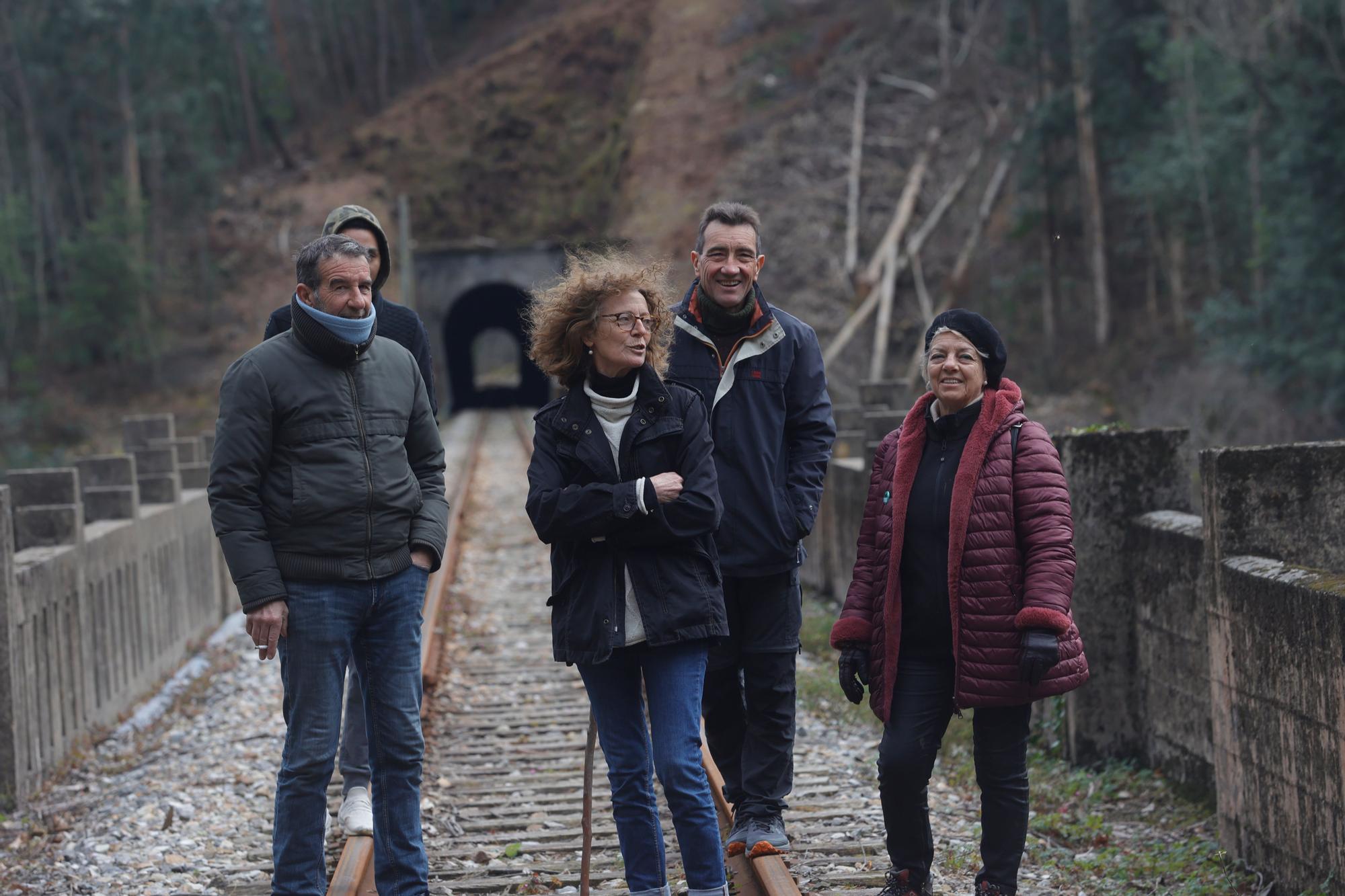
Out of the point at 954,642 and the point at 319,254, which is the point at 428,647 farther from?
the point at 954,642

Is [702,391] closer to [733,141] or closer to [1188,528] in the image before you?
[1188,528]

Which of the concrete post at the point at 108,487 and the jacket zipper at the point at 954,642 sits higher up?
the concrete post at the point at 108,487

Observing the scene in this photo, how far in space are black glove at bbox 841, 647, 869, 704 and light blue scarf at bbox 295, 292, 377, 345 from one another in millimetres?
2000

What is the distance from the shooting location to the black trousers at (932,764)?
4469mm

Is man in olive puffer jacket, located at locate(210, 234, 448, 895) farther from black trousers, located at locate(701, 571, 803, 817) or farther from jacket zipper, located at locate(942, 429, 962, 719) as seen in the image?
jacket zipper, located at locate(942, 429, 962, 719)

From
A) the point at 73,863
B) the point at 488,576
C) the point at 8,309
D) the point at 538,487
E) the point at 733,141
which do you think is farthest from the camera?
the point at 8,309

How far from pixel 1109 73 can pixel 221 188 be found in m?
34.4

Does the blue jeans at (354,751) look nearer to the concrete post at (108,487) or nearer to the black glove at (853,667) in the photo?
the black glove at (853,667)

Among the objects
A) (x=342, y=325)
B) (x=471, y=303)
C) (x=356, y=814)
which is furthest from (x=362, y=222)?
(x=471, y=303)

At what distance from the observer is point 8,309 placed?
1789 inches

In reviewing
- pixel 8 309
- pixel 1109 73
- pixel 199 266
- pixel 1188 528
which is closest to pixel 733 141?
pixel 1109 73

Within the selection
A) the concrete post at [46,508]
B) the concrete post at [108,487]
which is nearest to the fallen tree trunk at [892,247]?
the concrete post at [108,487]

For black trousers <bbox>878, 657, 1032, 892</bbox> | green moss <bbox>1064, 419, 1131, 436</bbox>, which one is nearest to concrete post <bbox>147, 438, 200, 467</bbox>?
green moss <bbox>1064, 419, 1131, 436</bbox>

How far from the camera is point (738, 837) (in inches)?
202
